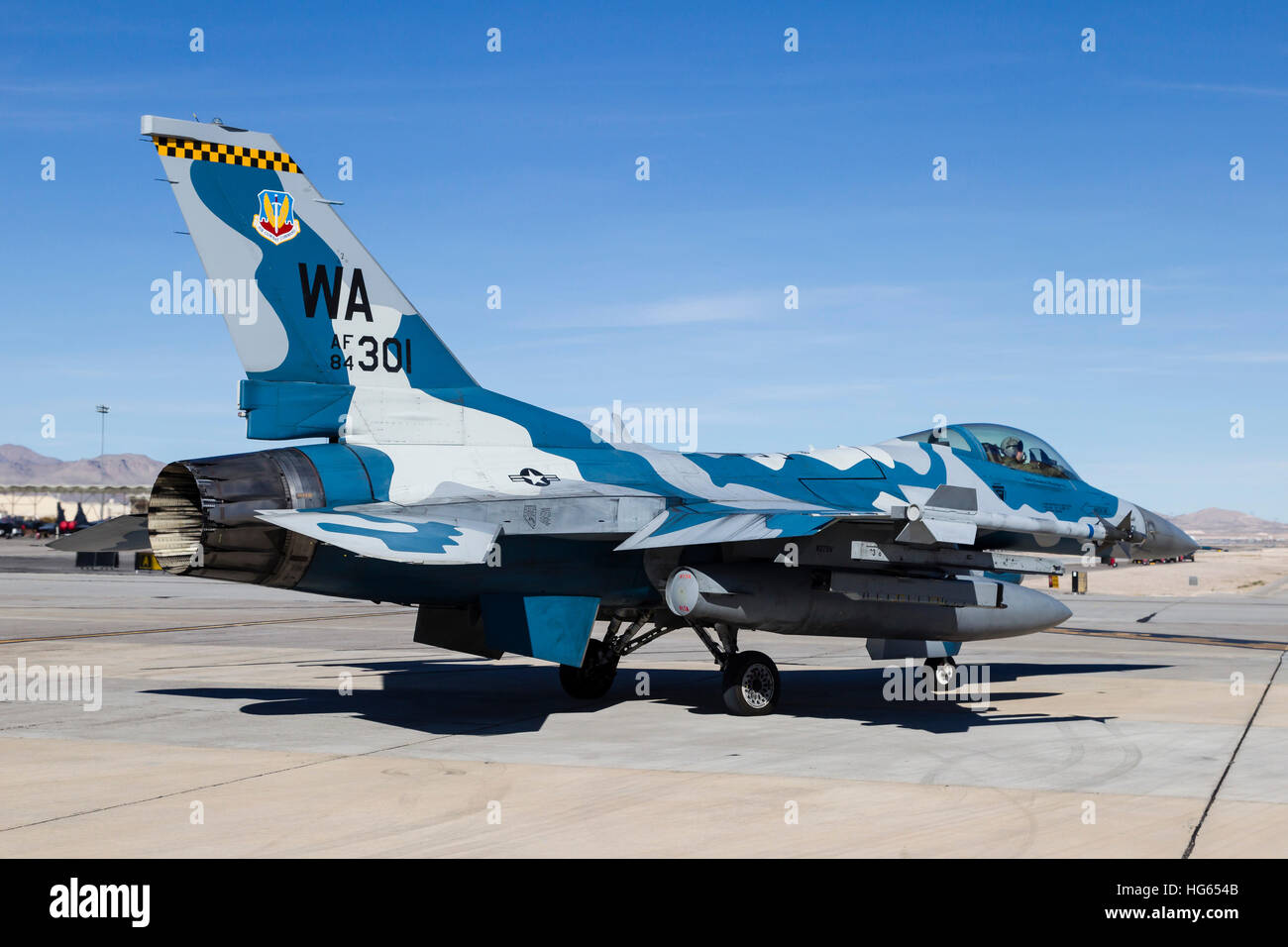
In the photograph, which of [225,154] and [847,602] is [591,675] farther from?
[225,154]

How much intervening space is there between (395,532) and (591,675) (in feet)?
17.7

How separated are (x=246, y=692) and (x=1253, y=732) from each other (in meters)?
11.8

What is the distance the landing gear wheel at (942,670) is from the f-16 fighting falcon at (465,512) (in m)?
1.68

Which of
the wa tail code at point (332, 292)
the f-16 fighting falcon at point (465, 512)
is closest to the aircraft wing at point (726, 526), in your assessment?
the f-16 fighting falcon at point (465, 512)

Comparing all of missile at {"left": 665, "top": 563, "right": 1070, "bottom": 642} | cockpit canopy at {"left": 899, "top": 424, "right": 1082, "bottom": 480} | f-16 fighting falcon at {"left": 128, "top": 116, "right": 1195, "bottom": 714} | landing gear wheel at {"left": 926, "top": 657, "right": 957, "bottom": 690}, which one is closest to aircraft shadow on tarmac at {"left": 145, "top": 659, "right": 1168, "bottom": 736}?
landing gear wheel at {"left": 926, "top": 657, "right": 957, "bottom": 690}

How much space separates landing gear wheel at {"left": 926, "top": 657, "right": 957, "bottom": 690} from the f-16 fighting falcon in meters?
1.68

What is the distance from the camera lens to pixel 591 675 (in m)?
15.1

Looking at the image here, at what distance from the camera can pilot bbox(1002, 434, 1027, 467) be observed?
1645cm

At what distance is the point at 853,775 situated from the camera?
386 inches

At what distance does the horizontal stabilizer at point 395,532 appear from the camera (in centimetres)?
982

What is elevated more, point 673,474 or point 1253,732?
point 673,474

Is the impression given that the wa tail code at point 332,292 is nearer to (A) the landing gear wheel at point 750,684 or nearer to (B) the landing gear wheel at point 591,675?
(B) the landing gear wheel at point 591,675
